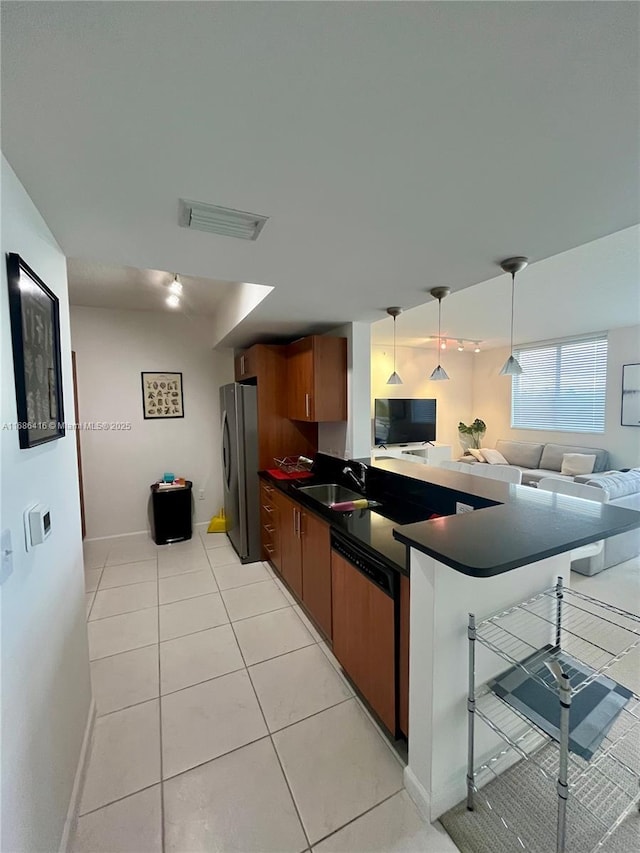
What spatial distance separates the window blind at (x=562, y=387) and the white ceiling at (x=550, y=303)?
13.1 inches

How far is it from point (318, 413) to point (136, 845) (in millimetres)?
2475

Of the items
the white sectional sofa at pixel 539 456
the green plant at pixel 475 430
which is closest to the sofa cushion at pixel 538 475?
the white sectional sofa at pixel 539 456

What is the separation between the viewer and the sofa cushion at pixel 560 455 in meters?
4.96

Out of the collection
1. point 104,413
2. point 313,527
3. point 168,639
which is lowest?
point 168,639

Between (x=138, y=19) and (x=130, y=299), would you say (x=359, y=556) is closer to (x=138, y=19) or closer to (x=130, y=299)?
(x=138, y=19)

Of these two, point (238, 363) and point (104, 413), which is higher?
point (238, 363)

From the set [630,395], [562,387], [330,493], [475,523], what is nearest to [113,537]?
[330,493]

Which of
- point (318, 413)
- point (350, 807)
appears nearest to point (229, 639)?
point (350, 807)

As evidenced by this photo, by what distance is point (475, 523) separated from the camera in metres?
1.40

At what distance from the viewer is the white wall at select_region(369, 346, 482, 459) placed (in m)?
5.85

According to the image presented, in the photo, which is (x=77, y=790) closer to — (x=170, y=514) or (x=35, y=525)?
(x=35, y=525)

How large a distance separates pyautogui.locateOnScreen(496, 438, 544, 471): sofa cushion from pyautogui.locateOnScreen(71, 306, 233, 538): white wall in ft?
16.2

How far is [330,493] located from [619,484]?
117 inches

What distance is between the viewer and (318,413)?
2.97 m
